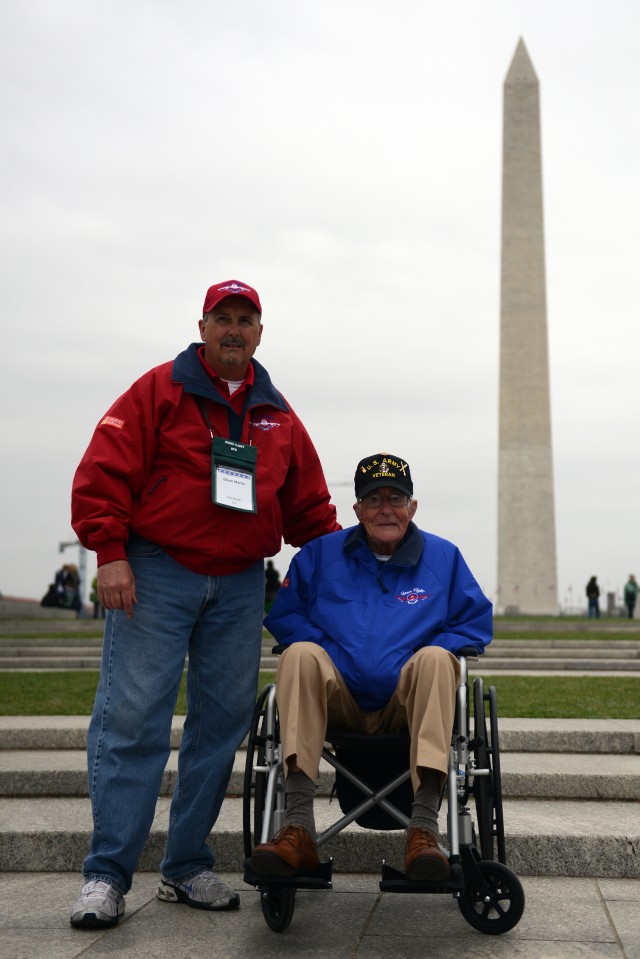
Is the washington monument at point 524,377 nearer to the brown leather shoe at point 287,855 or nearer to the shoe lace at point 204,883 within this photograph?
the shoe lace at point 204,883

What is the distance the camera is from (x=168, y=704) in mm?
3660

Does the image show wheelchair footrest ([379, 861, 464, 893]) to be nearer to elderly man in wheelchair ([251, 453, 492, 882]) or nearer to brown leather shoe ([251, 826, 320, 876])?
elderly man in wheelchair ([251, 453, 492, 882])

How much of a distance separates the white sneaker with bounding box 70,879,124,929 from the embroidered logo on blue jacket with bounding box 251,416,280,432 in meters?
1.58

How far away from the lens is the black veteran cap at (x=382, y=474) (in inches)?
149

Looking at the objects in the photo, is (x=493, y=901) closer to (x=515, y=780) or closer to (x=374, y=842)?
(x=374, y=842)

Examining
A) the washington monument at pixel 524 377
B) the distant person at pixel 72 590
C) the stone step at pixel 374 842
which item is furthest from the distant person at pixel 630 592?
the stone step at pixel 374 842

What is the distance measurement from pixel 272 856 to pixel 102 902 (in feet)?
2.17

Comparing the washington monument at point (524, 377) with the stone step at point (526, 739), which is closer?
the stone step at point (526, 739)

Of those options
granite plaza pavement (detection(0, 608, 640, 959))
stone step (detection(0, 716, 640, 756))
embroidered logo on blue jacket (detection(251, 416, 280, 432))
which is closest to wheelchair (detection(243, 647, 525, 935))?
granite plaza pavement (detection(0, 608, 640, 959))

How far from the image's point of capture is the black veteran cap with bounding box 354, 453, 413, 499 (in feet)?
12.5

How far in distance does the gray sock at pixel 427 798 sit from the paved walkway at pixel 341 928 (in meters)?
0.36

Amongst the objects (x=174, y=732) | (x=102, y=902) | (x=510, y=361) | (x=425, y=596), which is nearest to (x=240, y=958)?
(x=102, y=902)

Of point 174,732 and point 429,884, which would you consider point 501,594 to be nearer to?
point 174,732

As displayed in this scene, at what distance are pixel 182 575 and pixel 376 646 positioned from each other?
0.69 metres
